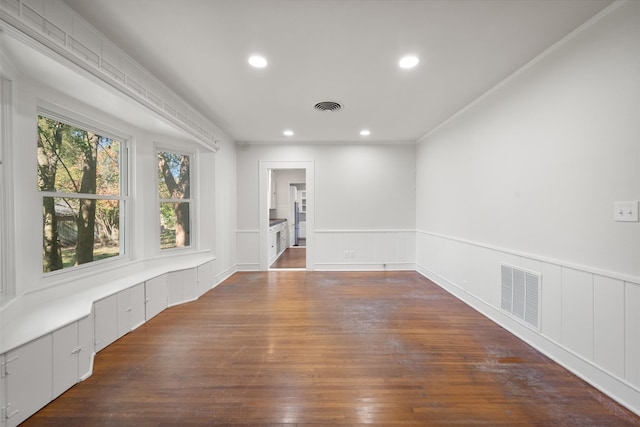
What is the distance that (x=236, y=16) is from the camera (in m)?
1.75

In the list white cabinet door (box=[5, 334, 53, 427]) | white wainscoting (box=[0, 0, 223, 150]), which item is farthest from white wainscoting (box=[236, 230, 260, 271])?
white cabinet door (box=[5, 334, 53, 427])

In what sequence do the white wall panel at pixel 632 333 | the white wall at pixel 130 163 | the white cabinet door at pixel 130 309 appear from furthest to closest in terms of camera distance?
the white cabinet door at pixel 130 309, the white wall at pixel 130 163, the white wall panel at pixel 632 333

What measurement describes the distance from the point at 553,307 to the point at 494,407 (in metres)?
1.10

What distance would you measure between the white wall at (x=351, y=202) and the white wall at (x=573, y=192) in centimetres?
200

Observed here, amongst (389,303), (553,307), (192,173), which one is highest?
(192,173)

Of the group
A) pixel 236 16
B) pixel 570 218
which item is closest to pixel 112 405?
pixel 236 16

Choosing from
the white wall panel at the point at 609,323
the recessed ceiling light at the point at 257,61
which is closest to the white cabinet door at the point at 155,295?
the recessed ceiling light at the point at 257,61

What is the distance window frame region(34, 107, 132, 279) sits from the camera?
2.11 metres

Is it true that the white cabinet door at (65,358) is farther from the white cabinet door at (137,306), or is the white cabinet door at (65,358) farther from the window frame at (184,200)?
the window frame at (184,200)

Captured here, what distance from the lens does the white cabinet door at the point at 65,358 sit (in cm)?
162

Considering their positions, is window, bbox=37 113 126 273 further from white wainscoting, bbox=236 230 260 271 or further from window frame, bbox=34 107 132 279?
white wainscoting, bbox=236 230 260 271

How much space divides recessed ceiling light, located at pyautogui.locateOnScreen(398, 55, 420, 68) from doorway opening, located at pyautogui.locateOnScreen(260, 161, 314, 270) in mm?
2930

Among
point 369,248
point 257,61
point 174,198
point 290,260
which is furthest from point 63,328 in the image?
point 290,260

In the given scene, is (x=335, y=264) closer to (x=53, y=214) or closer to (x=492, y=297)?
(x=492, y=297)
